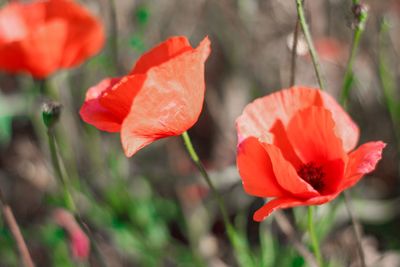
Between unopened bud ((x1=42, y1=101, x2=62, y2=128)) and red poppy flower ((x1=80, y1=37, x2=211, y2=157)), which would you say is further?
unopened bud ((x1=42, y1=101, x2=62, y2=128))

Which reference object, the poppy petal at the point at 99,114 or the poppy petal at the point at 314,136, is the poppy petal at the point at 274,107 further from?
the poppy petal at the point at 99,114

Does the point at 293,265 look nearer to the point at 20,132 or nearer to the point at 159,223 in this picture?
the point at 159,223

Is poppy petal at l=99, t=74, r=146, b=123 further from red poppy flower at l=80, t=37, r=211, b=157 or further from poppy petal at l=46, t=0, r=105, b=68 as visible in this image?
poppy petal at l=46, t=0, r=105, b=68

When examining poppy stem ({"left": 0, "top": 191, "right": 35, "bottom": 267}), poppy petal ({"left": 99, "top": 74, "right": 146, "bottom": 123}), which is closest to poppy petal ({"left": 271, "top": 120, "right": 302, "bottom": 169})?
poppy petal ({"left": 99, "top": 74, "right": 146, "bottom": 123})

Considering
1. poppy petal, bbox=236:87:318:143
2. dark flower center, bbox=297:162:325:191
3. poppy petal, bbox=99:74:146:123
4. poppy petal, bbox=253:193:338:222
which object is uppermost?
poppy petal, bbox=99:74:146:123

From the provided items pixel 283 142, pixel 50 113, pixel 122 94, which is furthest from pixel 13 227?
pixel 283 142

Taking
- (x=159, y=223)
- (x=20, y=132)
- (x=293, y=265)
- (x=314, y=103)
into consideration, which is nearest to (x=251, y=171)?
(x=314, y=103)

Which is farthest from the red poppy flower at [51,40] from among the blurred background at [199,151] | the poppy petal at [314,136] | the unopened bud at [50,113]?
the poppy petal at [314,136]
